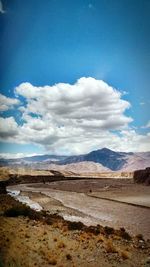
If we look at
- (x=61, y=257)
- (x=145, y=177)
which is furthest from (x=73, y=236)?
(x=145, y=177)

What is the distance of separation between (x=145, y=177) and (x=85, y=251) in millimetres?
93948

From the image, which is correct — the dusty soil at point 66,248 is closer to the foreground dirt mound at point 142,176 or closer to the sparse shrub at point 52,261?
the sparse shrub at point 52,261

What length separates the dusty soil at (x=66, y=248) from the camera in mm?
15156

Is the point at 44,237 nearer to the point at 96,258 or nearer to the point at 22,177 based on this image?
the point at 96,258

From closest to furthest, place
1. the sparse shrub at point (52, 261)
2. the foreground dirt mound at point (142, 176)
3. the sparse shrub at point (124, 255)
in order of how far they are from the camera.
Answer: the sparse shrub at point (52, 261) < the sparse shrub at point (124, 255) < the foreground dirt mound at point (142, 176)

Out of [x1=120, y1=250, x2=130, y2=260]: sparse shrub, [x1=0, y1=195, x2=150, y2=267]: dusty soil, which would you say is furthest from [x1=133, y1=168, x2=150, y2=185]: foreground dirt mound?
[x1=120, y1=250, x2=130, y2=260]: sparse shrub

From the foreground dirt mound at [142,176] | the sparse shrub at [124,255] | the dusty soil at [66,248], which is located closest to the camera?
the dusty soil at [66,248]

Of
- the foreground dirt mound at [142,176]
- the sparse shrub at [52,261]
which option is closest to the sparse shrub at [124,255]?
the sparse shrub at [52,261]

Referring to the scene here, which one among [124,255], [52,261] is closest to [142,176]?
[124,255]

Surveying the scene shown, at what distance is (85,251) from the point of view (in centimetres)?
1750

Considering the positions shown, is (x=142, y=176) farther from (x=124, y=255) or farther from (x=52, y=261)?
(x=52, y=261)

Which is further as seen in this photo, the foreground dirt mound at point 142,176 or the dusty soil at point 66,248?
the foreground dirt mound at point 142,176

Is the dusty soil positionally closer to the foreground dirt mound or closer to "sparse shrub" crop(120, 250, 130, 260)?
"sparse shrub" crop(120, 250, 130, 260)

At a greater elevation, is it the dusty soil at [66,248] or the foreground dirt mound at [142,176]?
the foreground dirt mound at [142,176]
